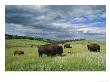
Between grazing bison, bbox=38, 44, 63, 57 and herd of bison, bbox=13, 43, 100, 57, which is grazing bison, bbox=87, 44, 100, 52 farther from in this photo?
grazing bison, bbox=38, 44, 63, 57

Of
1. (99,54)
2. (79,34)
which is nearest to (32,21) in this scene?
(79,34)

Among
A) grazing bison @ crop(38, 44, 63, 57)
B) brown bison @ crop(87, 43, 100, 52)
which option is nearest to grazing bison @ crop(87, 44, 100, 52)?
brown bison @ crop(87, 43, 100, 52)

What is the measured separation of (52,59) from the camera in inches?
121

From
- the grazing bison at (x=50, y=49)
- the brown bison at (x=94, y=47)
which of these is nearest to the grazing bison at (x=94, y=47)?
the brown bison at (x=94, y=47)

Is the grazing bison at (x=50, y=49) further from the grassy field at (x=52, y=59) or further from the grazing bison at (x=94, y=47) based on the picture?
the grazing bison at (x=94, y=47)

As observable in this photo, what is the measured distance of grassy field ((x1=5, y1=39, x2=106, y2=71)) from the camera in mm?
3045

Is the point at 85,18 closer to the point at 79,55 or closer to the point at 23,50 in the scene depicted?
the point at 79,55

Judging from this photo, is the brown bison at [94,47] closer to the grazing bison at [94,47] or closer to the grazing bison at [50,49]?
the grazing bison at [94,47]

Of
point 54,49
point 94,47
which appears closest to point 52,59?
point 54,49

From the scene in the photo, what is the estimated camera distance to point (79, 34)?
3098 mm

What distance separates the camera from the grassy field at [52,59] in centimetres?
304

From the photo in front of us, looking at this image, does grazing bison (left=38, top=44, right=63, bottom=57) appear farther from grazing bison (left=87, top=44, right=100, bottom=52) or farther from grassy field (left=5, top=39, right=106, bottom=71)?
grazing bison (left=87, top=44, right=100, bottom=52)
